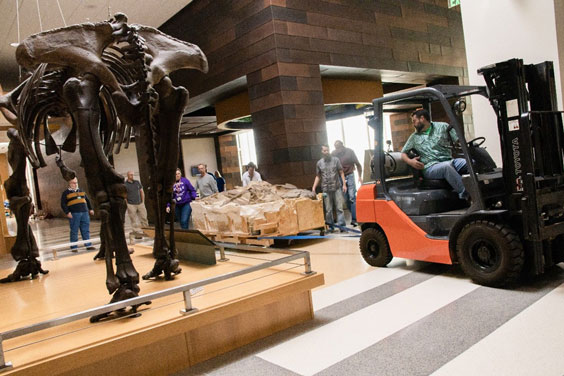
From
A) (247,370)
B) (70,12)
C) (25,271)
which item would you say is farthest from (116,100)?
(70,12)

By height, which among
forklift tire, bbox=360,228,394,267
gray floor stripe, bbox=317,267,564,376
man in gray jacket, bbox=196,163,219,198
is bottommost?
gray floor stripe, bbox=317,267,564,376

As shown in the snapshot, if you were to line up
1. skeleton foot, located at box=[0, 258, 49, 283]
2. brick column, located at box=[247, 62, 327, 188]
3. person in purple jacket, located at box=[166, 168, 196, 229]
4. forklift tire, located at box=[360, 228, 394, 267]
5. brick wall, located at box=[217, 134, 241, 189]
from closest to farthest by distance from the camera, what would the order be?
skeleton foot, located at box=[0, 258, 49, 283] → forklift tire, located at box=[360, 228, 394, 267] → person in purple jacket, located at box=[166, 168, 196, 229] → brick column, located at box=[247, 62, 327, 188] → brick wall, located at box=[217, 134, 241, 189]

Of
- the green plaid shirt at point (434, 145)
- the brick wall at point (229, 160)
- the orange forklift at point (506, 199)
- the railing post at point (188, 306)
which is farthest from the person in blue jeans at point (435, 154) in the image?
the brick wall at point (229, 160)

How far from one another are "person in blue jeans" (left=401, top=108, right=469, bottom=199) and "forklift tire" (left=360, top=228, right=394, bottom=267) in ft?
3.01

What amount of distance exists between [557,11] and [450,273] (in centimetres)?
412

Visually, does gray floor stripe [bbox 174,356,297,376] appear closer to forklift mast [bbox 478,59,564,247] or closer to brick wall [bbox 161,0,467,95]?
forklift mast [bbox 478,59,564,247]

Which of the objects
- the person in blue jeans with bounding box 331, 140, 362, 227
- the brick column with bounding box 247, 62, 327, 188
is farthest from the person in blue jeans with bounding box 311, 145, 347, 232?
the brick column with bounding box 247, 62, 327, 188

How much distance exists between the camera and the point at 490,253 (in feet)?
13.4

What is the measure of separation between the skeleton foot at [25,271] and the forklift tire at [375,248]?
3.71 metres

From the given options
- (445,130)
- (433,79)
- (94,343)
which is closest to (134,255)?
(94,343)

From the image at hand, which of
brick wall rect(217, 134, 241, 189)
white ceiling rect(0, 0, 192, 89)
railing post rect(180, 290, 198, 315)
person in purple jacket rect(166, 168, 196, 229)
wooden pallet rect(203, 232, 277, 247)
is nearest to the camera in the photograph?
railing post rect(180, 290, 198, 315)

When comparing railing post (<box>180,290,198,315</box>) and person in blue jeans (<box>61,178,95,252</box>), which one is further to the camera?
person in blue jeans (<box>61,178,95,252</box>)

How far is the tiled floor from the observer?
2671 millimetres

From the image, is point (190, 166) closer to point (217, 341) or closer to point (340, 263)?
point (340, 263)
